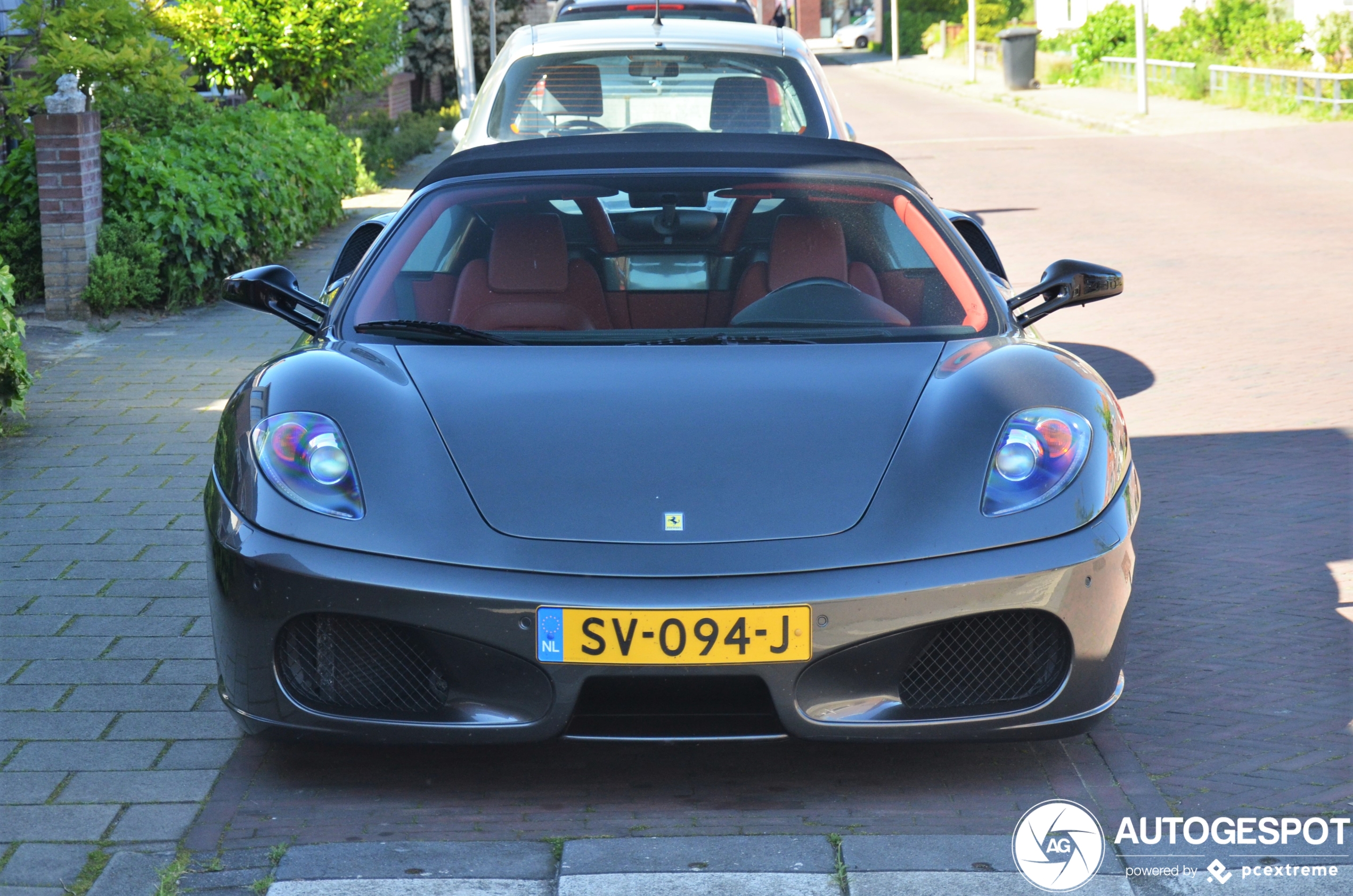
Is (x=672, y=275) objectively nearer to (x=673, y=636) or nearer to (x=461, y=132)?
(x=673, y=636)

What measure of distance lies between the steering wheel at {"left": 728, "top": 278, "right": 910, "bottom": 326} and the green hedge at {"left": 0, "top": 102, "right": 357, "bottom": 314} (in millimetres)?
6129

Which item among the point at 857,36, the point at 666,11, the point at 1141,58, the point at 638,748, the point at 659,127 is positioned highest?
the point at 857,36

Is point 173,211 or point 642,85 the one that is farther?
point 173,211

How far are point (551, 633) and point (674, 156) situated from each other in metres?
1.75

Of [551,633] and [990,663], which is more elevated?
[551,633]

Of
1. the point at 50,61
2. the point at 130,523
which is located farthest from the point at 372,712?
the point at 50,61

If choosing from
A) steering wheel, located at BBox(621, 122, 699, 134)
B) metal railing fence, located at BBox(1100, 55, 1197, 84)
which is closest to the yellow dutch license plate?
steering wheel, located at BBox(621, 122, 699, 134)

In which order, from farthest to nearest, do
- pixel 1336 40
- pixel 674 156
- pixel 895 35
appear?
pixel 895 35
pixel 1336 40
pixel 674 156

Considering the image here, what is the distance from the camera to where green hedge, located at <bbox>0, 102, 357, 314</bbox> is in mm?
9227

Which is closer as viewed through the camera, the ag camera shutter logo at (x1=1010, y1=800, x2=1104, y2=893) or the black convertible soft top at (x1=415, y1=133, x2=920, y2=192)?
the ag camera shutter logo at (x1=1010, y1=800, x2=1104, y2=893)

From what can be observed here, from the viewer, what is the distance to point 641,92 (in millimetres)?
7270

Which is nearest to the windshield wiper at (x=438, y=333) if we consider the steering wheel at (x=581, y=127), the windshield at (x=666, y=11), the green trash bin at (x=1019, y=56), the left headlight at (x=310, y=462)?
the left headlight at (x=310, y=462)

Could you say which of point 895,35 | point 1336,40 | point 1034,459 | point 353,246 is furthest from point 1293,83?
point 895,35

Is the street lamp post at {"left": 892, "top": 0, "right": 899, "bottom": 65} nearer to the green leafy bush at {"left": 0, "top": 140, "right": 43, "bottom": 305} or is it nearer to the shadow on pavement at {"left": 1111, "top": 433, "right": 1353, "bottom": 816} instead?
the green leafy bush at {"left": 0, "top": 140, "right": 43, "bottom": 305}
